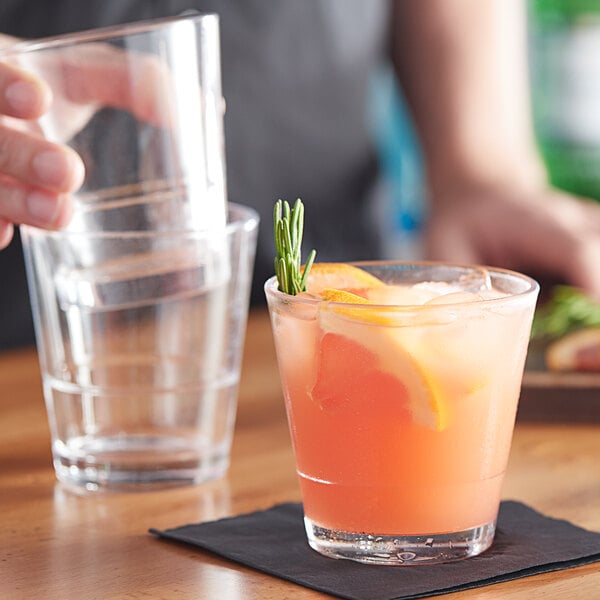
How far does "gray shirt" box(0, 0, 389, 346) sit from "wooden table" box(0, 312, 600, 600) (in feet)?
2.42

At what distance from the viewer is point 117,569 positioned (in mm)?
918

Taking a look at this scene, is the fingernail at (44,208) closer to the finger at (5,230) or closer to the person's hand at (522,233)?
the finger at (5,230)

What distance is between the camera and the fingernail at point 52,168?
108cm

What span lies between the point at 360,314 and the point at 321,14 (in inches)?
57.7

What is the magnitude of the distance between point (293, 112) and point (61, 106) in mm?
1147

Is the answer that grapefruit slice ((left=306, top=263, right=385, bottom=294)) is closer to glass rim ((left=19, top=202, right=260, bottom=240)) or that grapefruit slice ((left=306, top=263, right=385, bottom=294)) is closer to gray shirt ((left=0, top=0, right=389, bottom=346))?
glass rim ((left=19, top=202, right=260, bottom=240))

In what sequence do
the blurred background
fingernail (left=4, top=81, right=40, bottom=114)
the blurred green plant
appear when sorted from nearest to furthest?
fingernail (left=4, top=81, right=40, bottom=114), the blurred green plant, the blurred background

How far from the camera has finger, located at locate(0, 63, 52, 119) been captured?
1.06 meters

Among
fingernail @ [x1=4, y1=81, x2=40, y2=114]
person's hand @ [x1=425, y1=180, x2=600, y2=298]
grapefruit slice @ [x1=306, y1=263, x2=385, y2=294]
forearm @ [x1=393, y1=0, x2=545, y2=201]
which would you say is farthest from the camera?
forearm @ [x1=393, y1=0, x2=545, y2=201]

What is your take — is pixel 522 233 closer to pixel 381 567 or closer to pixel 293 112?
pixel 293 112

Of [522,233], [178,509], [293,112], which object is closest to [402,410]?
[178,509]

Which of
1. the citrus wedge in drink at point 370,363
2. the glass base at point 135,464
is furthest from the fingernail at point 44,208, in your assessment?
the citrus wedge in drink at point 370,363

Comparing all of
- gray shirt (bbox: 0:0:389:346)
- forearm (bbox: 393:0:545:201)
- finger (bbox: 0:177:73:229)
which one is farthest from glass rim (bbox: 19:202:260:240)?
forearm (bbox: 393:0:545:201)

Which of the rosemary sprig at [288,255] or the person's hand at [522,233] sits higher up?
the rosemary sprig at [288,255]
